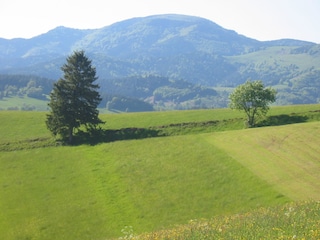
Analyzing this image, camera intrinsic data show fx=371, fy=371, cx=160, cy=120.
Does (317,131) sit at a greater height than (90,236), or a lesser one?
greater

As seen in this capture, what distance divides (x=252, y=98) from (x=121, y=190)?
38980 millimetres

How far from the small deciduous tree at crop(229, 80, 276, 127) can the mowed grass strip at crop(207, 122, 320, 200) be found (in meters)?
11.6

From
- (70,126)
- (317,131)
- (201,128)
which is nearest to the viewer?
(317,131)

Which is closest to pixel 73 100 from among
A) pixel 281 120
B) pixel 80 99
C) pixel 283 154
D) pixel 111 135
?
pixel 80 99

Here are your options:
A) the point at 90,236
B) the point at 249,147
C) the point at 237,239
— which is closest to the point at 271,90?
the point at 249,147

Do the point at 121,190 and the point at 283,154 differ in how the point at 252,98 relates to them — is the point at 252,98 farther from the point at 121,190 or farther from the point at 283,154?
the point at 121,190

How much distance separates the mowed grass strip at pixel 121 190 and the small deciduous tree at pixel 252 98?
59.5 feet

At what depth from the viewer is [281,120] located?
76.9 meters

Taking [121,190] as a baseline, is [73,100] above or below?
above

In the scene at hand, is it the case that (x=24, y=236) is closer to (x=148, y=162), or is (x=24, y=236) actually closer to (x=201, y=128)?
(x=148, y=162)

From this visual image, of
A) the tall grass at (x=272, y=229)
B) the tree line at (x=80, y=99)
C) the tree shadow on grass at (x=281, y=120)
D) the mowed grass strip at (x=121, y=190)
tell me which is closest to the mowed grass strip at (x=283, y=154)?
the mowed grass strip at (x=121, y=190)

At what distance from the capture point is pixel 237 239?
50.5ft

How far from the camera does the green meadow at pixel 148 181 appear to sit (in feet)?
126

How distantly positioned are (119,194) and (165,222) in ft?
31.1
